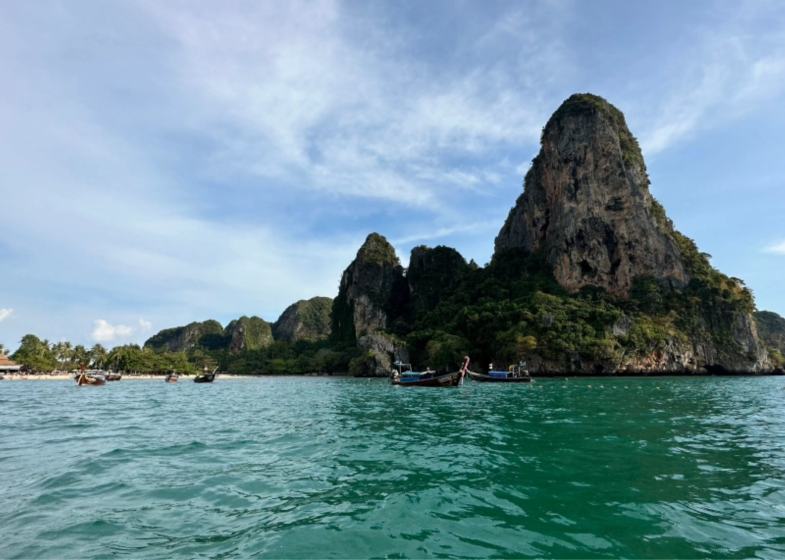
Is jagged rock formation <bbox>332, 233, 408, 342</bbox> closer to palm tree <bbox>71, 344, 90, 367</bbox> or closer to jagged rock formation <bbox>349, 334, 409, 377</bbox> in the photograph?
jagged rock formation <bbox>349, 334, 409, 377</bbox>

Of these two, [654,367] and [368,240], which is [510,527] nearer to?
[654,367]

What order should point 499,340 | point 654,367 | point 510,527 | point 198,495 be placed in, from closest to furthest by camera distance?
point 510,527, point 198,495, point 654,367, point 499,340

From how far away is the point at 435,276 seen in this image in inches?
4980

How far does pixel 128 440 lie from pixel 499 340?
225ft

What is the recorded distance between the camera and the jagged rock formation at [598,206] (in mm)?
84062

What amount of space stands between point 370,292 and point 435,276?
71.2 ft

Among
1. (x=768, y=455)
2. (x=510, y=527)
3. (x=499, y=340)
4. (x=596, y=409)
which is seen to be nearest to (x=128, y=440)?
(x=510, y=527)

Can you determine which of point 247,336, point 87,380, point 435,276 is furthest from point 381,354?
A: point 247,336

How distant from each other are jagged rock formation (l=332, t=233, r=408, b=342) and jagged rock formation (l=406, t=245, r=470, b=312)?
7.61 meters

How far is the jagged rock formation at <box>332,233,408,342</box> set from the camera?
12875cm

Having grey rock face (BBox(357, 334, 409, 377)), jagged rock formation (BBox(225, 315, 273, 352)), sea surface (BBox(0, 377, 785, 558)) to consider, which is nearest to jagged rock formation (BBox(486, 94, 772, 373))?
grey rock face (BBox(357, 334, 409, 377))

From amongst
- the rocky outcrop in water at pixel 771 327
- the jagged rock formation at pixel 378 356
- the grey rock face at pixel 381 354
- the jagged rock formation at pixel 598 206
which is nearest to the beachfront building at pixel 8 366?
the jagged rock formation at pixel 378 356

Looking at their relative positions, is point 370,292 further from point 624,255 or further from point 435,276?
point 624,255

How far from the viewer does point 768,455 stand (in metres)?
9.71
